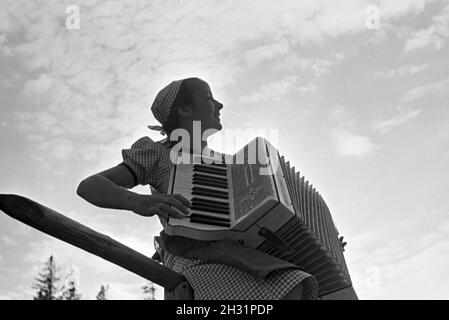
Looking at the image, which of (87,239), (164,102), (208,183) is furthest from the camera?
(164,102)

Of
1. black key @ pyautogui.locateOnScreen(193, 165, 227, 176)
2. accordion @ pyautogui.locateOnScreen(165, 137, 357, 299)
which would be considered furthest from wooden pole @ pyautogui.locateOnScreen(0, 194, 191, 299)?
black key @ pyautogui.locateOnScreen(193, 165, 227, 176)

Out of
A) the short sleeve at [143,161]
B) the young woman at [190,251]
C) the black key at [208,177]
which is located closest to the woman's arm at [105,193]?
the young woman at [190,251]

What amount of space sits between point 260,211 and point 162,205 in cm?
40

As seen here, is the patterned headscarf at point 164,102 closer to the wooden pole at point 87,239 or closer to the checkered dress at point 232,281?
the checkered dress at point 232,281

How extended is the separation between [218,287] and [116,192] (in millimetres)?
604

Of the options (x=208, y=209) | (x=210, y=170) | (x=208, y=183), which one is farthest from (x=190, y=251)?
(x=210, y=170)

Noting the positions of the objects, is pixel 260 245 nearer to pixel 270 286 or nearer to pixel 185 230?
pixel 270 286

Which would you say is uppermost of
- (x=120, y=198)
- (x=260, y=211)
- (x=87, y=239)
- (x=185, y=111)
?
(x=185, y=111)

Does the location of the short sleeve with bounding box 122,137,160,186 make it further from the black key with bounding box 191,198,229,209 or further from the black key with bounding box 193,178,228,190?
the black key with bounding box 191,198,229,209

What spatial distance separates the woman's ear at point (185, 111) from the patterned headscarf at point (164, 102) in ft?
0.24

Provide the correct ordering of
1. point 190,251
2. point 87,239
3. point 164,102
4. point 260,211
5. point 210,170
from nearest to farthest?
point 87,239 < point 260,211 < point 190,251 < point 210,170 < point 164,102

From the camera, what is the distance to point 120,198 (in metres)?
2.13

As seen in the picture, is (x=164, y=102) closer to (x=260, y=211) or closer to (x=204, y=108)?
(x=204, y=108)
